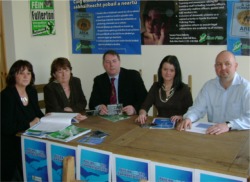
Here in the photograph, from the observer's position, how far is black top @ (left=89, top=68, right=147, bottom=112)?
291 centimetres

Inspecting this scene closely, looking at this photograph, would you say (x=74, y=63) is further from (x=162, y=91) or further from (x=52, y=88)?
(x=162, y=91)

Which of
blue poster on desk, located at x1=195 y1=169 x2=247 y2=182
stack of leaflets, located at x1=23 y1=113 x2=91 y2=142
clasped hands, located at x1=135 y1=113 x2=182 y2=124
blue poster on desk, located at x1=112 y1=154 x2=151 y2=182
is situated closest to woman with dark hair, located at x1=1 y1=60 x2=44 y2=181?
stack of leaflets, located at x1=23 y1=113 x2=91 y2=142

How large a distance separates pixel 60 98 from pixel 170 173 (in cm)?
151

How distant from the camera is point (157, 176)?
1609 mm

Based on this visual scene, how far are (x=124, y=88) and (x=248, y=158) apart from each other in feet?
5.04

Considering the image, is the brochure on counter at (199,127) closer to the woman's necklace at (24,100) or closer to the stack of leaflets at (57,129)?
the stack of leaflets at (57,129)

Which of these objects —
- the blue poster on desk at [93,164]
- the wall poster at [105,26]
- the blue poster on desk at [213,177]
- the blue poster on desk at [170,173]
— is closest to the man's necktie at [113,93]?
the wall poster at [105,26]

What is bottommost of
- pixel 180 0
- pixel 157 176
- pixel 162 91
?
pixel 157 176

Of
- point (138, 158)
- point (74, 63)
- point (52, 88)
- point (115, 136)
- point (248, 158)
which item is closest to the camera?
point (248, 158)

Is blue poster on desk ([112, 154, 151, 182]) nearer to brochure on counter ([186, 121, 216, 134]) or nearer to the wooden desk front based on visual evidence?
the wooden desk front

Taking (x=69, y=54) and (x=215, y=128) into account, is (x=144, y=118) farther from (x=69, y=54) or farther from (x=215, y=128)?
(x=69, y=54)

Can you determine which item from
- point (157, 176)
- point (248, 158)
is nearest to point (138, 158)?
point (157, 176)

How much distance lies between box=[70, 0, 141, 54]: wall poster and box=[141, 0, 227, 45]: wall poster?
14 cm

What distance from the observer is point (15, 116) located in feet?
7.69
